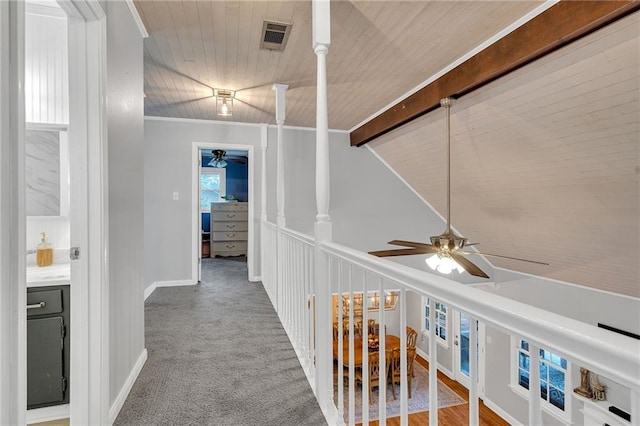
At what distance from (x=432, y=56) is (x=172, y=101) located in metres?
2.86

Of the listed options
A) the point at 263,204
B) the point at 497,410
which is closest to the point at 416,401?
the point at 497,410

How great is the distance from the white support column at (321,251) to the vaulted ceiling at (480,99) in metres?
0.39

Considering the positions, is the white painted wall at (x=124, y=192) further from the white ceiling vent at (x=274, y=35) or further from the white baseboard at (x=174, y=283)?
the white baseboard at (x=174, y=283)

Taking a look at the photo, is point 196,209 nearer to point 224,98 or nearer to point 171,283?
point 171,283

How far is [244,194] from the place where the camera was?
8.31m

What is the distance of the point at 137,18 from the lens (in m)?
2.11

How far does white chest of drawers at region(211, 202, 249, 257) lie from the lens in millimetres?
7281

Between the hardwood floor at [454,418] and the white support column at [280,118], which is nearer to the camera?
the white support column at [280,118]

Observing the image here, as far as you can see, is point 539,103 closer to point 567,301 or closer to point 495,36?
point 495,36

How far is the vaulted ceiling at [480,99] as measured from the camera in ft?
6.94

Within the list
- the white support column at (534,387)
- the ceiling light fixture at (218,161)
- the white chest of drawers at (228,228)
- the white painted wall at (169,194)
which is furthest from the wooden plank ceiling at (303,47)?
the white chest of drawers at (228,228)

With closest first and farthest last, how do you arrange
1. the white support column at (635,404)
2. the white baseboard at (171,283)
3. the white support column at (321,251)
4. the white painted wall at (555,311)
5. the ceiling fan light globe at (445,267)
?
1. the white support column at (635,404)
2. the white support column at (321,251)
3. the ceiling fan light globe at (445,267)
4. the white painted wall at (555,311)
5. the white baseboard at (171,283)

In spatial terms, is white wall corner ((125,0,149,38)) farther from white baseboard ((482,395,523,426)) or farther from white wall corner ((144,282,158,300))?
white baseboard ((482,395,523,426))


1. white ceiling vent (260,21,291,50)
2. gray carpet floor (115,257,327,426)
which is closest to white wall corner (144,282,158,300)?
gray carpet floor (115,257,327,426)
